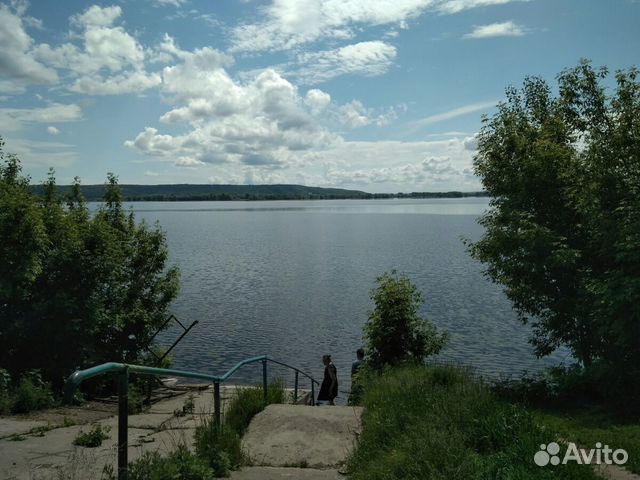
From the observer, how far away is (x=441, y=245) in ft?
230

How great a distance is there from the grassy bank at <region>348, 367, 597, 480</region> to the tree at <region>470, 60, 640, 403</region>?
400 cm

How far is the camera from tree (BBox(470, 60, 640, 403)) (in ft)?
34.8

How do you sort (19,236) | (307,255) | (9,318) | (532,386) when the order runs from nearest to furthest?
(532,386)
(19,236)
(9,318)
(307,255)

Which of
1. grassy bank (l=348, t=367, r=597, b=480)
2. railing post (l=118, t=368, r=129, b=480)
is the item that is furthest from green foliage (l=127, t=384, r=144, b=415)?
railing post (l=118, t=368, r=129, b=480)

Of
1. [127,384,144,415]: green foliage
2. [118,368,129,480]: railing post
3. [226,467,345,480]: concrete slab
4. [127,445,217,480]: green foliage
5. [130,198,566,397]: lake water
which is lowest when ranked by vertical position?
[130,198,566,397]: lake water

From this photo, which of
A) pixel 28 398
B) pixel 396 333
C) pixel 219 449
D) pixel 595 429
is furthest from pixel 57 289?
pixel 595 429

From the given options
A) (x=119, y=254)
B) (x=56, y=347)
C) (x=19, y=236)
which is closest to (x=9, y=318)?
(x=56, y=347)

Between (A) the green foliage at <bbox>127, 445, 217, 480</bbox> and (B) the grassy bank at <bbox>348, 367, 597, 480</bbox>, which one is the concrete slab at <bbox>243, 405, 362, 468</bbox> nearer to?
(B) the grassy bank at <bbox>348, 367, 597, 480</bbox>

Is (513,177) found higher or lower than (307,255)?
higher

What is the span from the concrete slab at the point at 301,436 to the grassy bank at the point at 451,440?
0.34 meters

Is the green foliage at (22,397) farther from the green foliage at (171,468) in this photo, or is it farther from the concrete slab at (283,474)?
the green foliage at (171,468)

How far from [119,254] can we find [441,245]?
57.7m

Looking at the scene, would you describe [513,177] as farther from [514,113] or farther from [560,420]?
[560,420]

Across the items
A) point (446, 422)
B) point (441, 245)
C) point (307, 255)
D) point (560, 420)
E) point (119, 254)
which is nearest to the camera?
point (446, 422)
